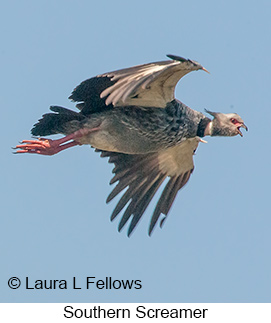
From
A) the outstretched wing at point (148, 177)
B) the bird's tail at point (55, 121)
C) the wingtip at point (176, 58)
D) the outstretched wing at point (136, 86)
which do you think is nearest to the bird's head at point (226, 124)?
the outstretched wing at point (148, 177)

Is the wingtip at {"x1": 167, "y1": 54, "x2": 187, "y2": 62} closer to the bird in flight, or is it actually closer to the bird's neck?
the bird in flight

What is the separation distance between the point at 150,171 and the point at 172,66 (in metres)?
2.37

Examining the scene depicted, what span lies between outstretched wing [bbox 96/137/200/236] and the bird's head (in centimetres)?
35

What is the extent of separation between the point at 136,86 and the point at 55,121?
176cm

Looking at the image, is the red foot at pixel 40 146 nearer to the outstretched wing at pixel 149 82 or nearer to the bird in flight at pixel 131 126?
the bird in flight at pixel 131 126

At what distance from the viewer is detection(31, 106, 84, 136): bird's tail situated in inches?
339

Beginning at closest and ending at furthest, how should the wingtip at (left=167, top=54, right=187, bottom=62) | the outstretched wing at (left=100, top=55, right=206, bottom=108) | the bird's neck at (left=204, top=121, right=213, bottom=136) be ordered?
the outstretched wing at (left=100, top=55, right=206, bottom=108)
the wingtip at (left=167, top=54, right=187, bottom=62)
the bird's neck at (left=204, top=121, right=213, bottom=136)

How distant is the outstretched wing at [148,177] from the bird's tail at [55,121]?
840 mm

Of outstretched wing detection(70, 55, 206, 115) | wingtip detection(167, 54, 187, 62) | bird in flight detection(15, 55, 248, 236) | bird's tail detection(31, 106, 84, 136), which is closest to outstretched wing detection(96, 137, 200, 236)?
bird in flight detection(15, 55, 248, 236)

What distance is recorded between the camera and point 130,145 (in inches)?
341
